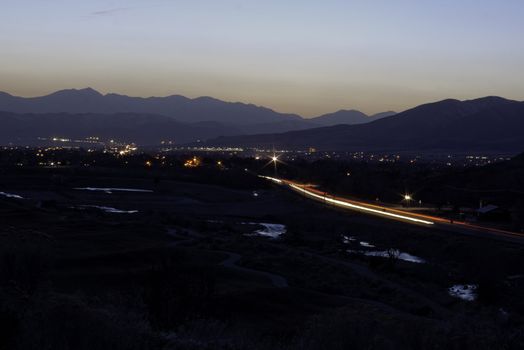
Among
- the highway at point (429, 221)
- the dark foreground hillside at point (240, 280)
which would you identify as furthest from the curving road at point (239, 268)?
the highway at point (429, 221)

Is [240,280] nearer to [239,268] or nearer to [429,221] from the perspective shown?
[239,268]

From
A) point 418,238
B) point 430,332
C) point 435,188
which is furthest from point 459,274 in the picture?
point 435,188

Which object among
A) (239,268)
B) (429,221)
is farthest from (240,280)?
(429,221)

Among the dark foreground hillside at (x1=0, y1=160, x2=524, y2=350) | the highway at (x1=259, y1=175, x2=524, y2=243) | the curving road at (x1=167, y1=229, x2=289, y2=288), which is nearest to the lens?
the dark foreground hillside at (x1=0, y1=160, x2=524, y2=350)

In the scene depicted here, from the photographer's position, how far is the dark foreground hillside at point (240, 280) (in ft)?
38.0

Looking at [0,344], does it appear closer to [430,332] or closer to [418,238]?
[430,332]

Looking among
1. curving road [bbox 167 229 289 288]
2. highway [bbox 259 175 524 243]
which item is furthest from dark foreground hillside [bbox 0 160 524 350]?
highway [bbox 259 175 524 243]

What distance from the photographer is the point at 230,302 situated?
23312mm

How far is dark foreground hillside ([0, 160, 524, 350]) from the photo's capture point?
1157 centimetres

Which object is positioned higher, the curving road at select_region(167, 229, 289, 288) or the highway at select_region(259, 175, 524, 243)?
the curving road at select_region(167, 229, 289, 288)

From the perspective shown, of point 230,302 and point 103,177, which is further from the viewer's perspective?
point 103,177

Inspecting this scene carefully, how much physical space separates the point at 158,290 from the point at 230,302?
20.1 ft

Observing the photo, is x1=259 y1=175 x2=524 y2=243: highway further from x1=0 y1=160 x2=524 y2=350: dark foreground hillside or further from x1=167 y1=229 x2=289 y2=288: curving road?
x1=167 y1=229 x2=289 y2=288: curving road

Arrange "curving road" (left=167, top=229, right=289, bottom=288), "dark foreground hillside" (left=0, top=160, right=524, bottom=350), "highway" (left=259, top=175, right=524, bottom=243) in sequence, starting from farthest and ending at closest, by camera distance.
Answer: "highway" (left=259, top=175, right=524, bottom=243) → "curving road" (left=167, top=229, right=289, bottom=288) → "dark foreground hillside" (left=0, top=160, right=524, bottom=350)
